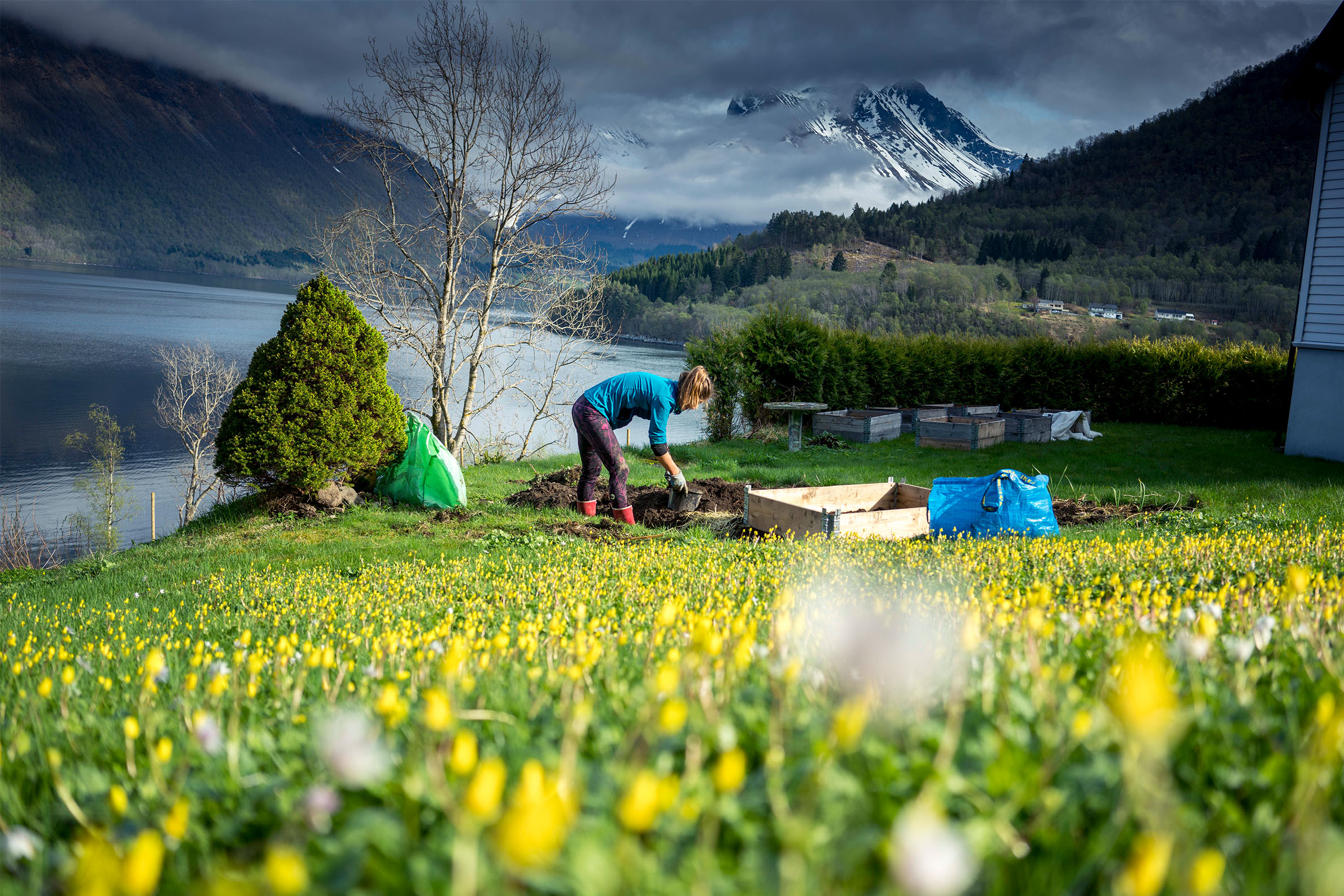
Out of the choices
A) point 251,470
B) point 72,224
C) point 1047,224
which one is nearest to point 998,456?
point 251,470

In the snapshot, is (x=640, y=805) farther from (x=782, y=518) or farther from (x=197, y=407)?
(x=197, y=407)

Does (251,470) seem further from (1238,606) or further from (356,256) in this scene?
(1238,606)

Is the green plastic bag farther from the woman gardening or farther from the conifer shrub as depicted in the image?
the woman gardening

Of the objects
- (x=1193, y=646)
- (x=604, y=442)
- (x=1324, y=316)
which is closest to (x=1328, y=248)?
(x=1324, y=316)

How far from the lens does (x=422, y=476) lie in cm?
995

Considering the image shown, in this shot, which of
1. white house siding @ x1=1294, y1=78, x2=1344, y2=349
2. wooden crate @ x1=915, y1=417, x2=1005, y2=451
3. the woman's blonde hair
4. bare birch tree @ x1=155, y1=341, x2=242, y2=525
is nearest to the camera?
the woman's blonde hair

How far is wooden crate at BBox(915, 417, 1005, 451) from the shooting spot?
14516 mm

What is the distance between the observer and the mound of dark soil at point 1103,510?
822 cm

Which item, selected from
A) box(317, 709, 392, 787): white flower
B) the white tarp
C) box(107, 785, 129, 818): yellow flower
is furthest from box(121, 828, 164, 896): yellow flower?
the white tarp

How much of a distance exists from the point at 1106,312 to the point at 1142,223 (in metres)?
25.9

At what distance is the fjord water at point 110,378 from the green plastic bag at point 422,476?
19.6 feet

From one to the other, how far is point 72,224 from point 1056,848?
24497cm

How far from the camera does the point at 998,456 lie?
45.0 ft

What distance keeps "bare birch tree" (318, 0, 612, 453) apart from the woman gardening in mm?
7029
